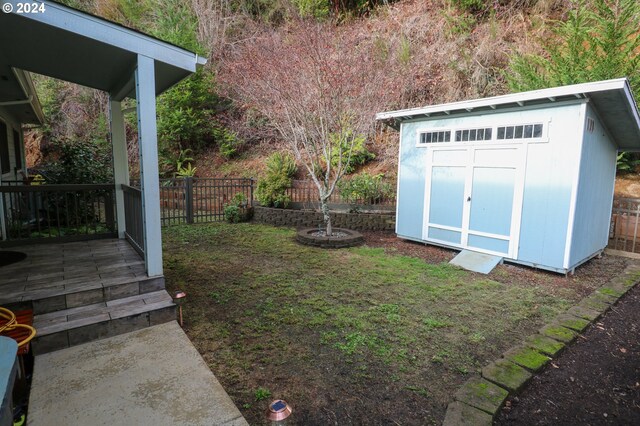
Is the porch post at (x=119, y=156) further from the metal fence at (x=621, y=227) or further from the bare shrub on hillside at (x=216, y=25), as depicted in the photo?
the bare shrub on hillside at (x=216, y=25)

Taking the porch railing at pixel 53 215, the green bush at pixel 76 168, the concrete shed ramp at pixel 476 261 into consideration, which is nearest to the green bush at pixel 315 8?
the green bush at pixel 76 168

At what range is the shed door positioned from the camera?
5.32m

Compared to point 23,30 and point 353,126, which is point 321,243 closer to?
point 353,126

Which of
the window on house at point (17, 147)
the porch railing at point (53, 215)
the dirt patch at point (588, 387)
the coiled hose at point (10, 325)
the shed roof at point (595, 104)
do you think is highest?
the shed roof at point (595, 104)

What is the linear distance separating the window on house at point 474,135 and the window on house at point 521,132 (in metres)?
0.18

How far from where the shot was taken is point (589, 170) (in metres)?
5.06

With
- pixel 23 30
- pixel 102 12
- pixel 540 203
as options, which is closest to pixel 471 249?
pixel 540 203

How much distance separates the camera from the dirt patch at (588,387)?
7.32 ft

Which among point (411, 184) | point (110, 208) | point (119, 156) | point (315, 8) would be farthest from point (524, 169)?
point (315, 8)

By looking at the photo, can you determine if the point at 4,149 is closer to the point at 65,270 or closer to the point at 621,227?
the point at 65,270

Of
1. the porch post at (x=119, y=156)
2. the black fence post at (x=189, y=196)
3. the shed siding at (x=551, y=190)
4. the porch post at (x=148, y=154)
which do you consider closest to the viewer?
the porch post at (x=148, y=154)

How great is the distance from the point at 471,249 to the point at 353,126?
359 centimetres

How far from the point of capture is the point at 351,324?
333 centimetres

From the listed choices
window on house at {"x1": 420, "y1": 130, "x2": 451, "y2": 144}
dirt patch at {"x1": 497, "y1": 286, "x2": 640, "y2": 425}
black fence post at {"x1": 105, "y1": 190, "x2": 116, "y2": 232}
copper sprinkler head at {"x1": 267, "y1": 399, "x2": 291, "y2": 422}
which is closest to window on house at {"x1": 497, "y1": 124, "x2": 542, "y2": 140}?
window on house at {"x1": 420, "y1": 130, "x2": 451, "y2": 144}
